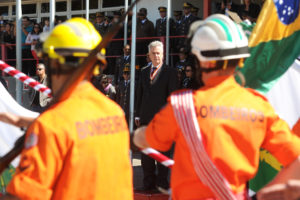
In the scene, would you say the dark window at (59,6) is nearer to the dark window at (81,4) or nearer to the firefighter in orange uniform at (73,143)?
the dark window at (81,4)

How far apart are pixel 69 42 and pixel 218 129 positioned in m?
0.78

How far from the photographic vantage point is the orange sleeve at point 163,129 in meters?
2.53

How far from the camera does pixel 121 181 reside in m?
2.36

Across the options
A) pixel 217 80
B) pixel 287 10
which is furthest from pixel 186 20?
pixel 217 80

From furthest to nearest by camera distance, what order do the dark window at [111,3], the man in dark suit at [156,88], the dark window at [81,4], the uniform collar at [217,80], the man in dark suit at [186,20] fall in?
the dark window at [81,4]
the dark window at [111,3]
the man in dark suit at [186,20]
the man in dark suit at [156,88]
the uniform collar at [217,80]

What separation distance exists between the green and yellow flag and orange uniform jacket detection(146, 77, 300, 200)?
160cm

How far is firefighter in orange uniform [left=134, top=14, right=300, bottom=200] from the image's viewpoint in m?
2.44

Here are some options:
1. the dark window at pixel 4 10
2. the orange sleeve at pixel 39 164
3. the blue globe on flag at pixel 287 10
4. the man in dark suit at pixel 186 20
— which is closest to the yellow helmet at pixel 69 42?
the orange sleeve at pixel 39 164

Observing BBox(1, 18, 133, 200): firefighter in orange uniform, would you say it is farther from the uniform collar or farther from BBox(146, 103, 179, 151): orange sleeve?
the uniform collar

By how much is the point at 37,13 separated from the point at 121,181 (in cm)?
1922

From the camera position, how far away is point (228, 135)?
2455 millimetres

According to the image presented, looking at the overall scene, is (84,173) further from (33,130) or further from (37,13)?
(37,13)

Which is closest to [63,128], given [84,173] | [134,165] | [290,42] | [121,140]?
[84,173]

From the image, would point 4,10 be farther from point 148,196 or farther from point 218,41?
point 218,41
